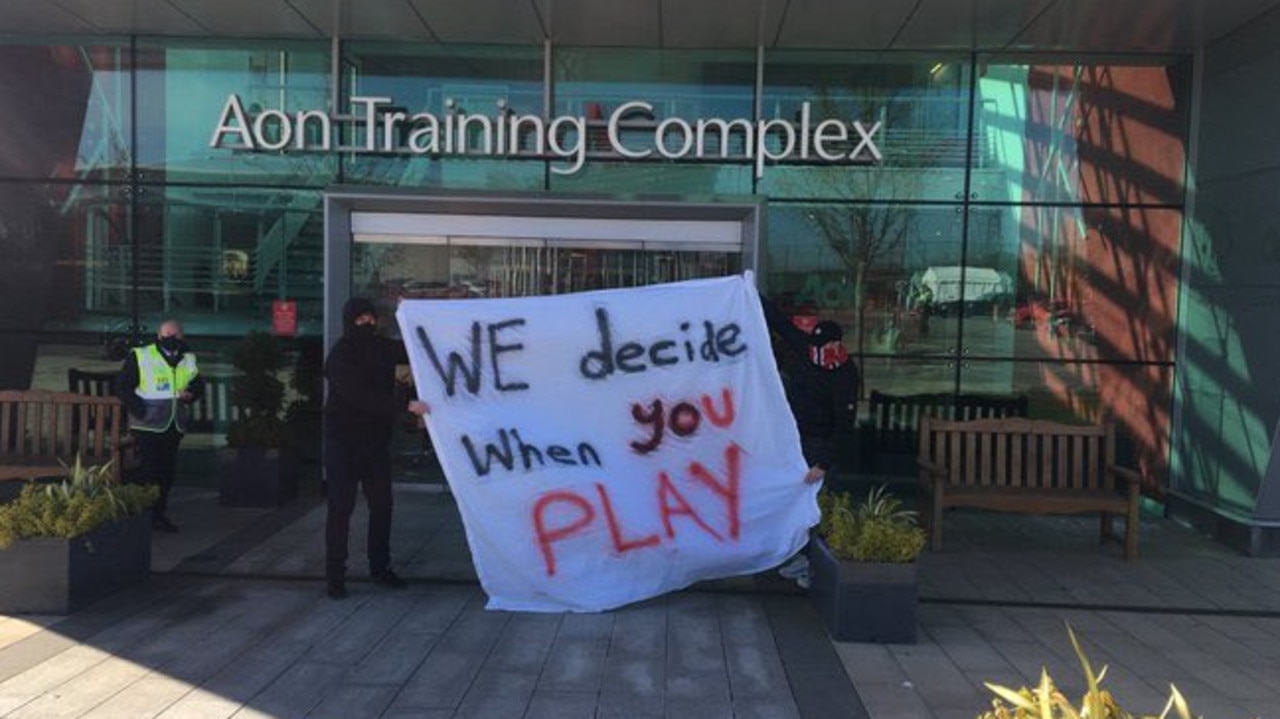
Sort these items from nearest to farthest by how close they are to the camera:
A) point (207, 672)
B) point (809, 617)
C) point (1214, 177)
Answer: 1. point (207, 672)
2. point (809, 617)
3. point (1214, 177)

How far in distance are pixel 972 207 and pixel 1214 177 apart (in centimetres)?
210

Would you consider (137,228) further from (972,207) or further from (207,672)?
(972,207)

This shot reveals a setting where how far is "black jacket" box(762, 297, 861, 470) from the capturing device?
6285 mm

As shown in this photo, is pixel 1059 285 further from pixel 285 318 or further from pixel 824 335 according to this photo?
pixel 285 318

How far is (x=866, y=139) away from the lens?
28.9 feet

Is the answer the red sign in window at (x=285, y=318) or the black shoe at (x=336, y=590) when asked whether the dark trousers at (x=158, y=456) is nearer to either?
the red sign in window at (x=285, y=318)

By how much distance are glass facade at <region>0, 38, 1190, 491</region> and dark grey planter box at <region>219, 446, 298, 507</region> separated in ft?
5.47

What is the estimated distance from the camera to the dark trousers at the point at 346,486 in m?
6.05

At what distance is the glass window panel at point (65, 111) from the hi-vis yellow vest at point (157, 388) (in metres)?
3.36

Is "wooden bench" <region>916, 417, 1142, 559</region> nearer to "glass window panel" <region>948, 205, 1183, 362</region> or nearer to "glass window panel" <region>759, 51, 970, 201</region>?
"glass window panel" <region>948, 205, 1183, 362</region>

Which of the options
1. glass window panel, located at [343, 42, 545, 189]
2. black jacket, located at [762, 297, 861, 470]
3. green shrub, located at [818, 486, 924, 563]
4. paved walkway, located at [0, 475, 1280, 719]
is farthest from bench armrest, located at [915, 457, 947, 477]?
glass window panel, located at [343, 42, 545, 189]

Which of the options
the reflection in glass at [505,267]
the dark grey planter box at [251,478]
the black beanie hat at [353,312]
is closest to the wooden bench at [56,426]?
the dark grey planter box at [251,478]

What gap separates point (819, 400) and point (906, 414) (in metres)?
3.82

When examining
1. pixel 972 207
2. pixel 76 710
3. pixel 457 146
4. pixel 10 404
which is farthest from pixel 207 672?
pixel 972 207
